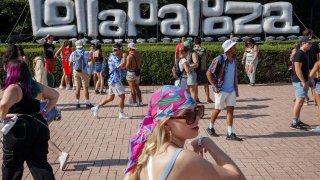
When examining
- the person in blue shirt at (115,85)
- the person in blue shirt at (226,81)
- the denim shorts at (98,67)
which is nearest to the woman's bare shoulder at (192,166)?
the person in blue shirt at (226,81)

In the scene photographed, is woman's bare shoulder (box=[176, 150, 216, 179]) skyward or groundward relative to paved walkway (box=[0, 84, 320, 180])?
skyward

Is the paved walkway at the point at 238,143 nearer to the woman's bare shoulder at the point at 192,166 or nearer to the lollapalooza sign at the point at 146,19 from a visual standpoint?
the woman's bare shoulder at the point at 192,166

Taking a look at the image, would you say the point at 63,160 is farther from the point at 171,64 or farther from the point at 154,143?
the point at 171,64

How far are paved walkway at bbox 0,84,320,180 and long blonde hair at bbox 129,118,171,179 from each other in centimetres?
359

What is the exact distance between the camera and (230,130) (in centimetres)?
802

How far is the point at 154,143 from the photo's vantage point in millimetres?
2393

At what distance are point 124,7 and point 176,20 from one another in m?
9.13

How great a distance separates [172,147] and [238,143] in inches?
221

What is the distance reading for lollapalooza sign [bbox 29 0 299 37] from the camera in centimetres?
2066

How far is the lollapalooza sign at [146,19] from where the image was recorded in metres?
20.7

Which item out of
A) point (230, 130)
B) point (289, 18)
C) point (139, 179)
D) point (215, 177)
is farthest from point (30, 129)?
point (289, 18)

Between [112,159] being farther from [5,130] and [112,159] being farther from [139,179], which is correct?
[139,179]

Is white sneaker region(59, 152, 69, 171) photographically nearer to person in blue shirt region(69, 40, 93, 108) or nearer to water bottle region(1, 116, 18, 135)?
water bottle region(1, 116, 18, 135)

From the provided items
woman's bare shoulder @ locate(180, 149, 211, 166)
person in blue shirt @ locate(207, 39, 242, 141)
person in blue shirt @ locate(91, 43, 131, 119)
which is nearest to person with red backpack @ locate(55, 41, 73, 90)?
person in blue shirt @ locate(91, 43, 131, 119)
